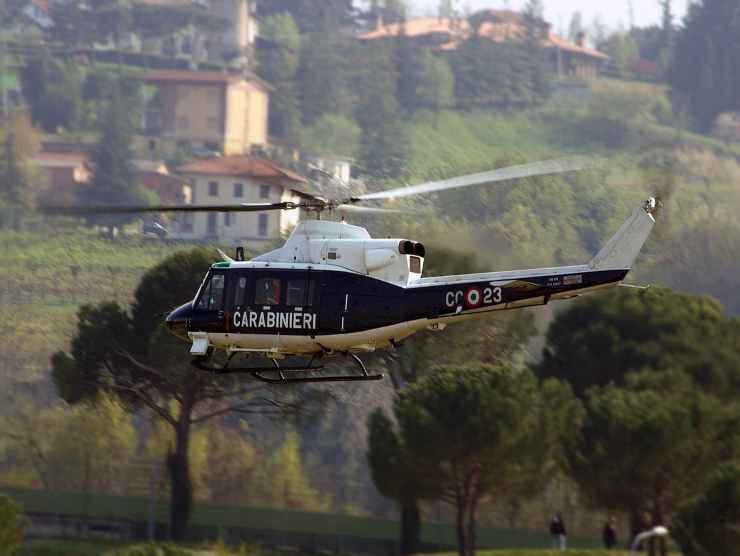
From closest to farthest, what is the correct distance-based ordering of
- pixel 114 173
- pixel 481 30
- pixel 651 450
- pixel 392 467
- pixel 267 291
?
pixel 267 291
pixel 651 450
pixel 392 467
pixel 114 173
pixel 481 30

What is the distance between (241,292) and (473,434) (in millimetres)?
15030

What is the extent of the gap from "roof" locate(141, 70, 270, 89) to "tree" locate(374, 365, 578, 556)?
98.3 metres

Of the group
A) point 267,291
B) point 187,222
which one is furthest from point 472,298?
point 187,222

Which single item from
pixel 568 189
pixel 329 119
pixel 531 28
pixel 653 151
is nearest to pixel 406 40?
pixel 531 28

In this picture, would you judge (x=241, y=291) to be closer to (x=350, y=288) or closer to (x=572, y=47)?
(x=350, y=288)

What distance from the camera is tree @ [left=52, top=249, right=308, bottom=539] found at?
41.8m

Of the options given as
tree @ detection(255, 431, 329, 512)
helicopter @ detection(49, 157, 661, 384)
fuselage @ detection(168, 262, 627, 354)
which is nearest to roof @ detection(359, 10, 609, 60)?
tree @ detection(255, 431, 329, 512)

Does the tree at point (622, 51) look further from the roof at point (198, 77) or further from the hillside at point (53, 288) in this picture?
the hillside at point (53, 288)

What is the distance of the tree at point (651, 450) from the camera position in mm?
36812

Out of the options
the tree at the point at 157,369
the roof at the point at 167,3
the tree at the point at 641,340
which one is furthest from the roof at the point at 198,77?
the tree at the point at 641,340

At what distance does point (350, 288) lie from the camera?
76.1 feet

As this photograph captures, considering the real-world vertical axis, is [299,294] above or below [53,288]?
below

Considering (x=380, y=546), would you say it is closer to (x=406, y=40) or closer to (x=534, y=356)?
(x=534, y=356)

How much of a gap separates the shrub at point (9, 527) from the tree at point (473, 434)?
909 centimetres
